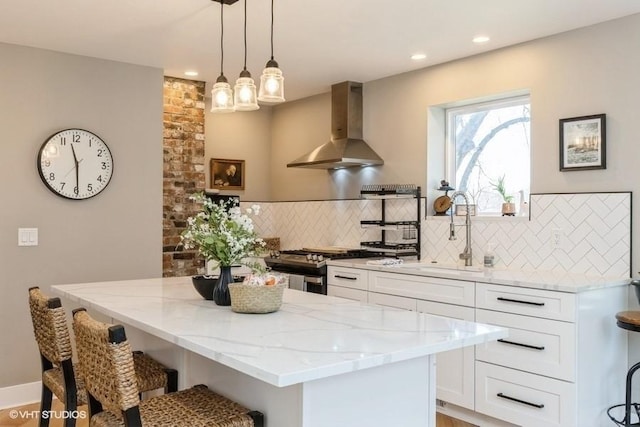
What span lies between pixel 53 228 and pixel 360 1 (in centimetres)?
273

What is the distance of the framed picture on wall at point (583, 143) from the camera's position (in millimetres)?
3395

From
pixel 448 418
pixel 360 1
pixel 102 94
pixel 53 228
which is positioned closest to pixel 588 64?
pixel 360 1

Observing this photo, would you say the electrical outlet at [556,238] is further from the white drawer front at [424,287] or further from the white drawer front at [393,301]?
the white drawer front at [393,301]

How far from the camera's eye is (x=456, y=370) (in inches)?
139

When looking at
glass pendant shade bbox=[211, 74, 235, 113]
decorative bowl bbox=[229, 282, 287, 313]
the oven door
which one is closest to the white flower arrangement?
decorative bowl bbox=[229, 282, 287, 313]

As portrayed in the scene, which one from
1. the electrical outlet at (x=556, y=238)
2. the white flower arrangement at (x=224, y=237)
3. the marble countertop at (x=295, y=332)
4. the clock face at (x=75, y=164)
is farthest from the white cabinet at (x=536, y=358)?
the clock face at (x=75, y=164)

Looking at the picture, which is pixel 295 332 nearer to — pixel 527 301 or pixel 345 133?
pixel 527 301

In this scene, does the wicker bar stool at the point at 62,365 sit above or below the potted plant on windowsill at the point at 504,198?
below

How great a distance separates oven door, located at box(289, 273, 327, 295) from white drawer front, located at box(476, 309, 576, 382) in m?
1.38

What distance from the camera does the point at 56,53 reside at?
13.6 feet

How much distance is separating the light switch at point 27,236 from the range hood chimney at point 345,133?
2.29 meters

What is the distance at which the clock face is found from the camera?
4.09 metres

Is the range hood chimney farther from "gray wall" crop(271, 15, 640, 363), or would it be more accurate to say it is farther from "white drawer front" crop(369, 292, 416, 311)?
"white drawer front" crop(369, 292, 416, 311)

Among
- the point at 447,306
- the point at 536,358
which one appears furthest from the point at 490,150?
the point at 536,358
